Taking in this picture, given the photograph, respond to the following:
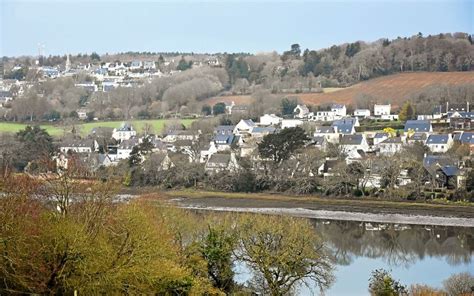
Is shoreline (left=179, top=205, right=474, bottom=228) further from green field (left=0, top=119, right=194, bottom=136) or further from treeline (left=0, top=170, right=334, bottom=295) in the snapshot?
green field (left=0, top=119, right=194, bottom=136)

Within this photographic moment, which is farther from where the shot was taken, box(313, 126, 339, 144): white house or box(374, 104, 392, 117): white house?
box(374, 104, 392, 117): white house

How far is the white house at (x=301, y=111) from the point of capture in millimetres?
45094

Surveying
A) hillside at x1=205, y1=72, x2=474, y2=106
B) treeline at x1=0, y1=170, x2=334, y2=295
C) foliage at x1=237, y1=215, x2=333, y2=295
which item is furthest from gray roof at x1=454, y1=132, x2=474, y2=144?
foliage at x1=237, y1=215, x2=333, y2=295

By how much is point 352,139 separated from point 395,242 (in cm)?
1434

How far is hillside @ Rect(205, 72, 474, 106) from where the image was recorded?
47409 millimetres

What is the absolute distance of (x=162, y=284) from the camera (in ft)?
35.4

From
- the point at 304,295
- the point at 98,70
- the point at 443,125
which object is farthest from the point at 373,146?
the point at 98,70

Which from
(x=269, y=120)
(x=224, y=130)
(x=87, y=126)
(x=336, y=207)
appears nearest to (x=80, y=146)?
(x=224, y=130)

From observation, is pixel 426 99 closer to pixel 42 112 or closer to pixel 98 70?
pixel 42 112

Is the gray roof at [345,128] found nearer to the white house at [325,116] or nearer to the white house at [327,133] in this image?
the white house at [327,133]

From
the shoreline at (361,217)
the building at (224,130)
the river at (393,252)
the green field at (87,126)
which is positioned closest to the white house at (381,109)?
the building at (224,130)

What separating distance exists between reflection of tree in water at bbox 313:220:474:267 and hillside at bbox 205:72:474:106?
2474 cm

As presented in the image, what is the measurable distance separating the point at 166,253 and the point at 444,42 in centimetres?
4794

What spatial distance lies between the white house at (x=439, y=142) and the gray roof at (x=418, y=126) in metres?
2.69
